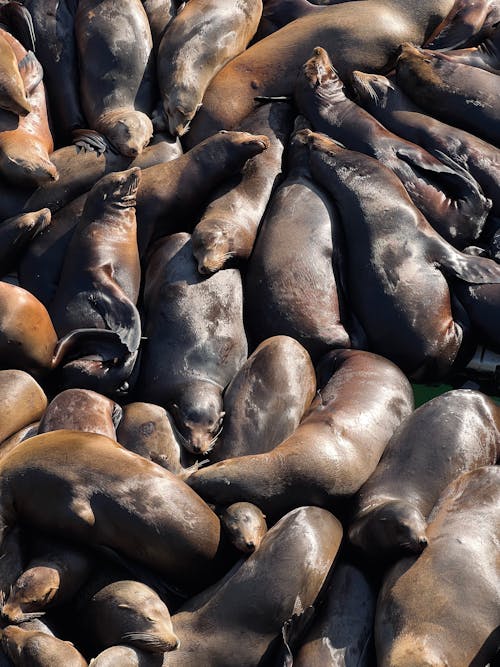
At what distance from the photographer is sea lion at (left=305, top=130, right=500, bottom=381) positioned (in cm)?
590

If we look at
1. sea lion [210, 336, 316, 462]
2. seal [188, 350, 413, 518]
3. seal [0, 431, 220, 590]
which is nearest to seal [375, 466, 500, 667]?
seal [188, 350, 413, 518]

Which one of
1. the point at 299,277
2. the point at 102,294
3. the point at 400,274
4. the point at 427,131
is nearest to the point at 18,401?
the point at 102,294

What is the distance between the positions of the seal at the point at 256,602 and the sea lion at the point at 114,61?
3.48 meters

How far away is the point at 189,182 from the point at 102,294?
1.06 meters

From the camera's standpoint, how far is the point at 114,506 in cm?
456

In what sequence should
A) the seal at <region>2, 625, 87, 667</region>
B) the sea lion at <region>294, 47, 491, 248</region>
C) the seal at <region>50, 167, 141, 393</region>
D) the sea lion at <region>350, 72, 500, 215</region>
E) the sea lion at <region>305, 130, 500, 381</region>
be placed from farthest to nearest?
the sea lion at <region>350, 72, 500, 215</region>
the sea lion at <region>294, 47, 491, 248</region>
the sea lion at <region>305, 130, 500, 381</region>
the seal at <region>50, 167, 141, 393</region>
the seal at <region>2, 625, 87, 667</region>

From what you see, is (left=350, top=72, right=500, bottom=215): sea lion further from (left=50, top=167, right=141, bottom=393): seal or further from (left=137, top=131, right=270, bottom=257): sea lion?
(left=50, top=167, right=141, bottom=393): seal

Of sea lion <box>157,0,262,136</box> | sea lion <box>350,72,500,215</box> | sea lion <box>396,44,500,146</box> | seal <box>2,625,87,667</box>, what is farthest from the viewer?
sea lion <box>157,0,262,136</box>

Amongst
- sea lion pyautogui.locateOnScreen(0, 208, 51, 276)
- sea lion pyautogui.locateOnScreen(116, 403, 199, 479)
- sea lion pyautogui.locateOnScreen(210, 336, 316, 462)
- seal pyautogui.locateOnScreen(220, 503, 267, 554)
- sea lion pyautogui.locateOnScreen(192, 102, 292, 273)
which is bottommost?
sea lion pyautogui.locateOnScreen(116, 403, 199, 479)

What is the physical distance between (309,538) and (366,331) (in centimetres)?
177

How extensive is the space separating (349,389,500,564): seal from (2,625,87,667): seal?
1.31 meters

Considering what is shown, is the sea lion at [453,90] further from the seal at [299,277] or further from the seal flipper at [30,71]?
the seal flipper at [30,71]

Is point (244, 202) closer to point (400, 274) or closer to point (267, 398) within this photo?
point (400, 274)

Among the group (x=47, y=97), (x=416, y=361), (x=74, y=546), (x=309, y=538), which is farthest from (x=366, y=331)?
(x=47, y=97)
